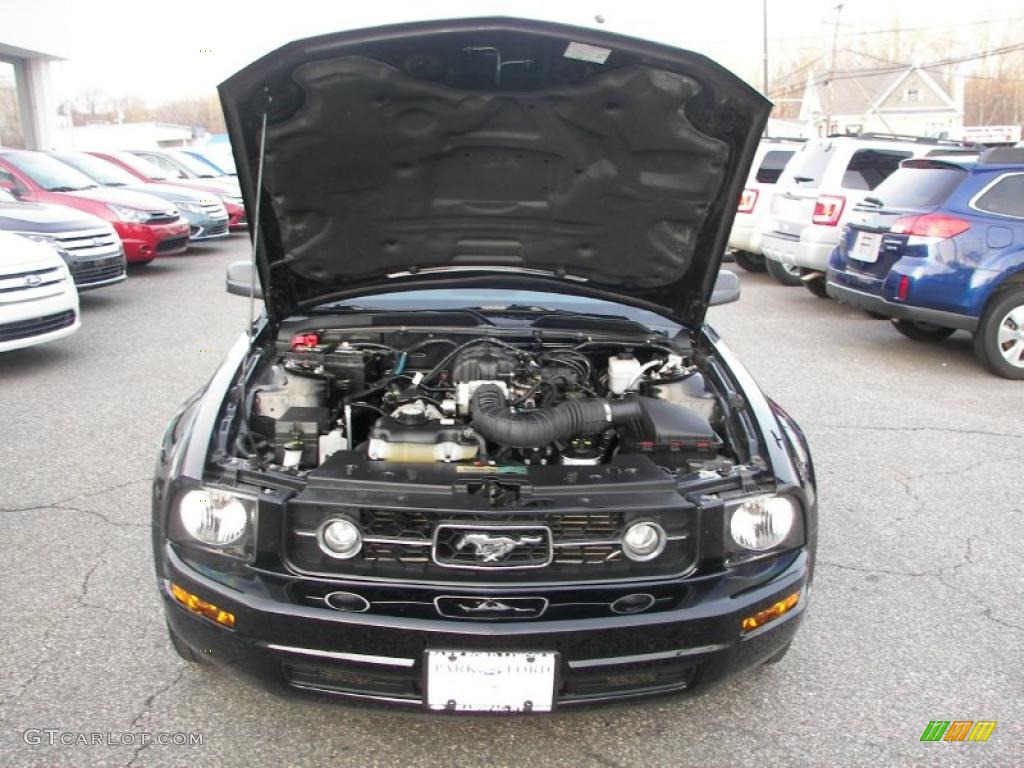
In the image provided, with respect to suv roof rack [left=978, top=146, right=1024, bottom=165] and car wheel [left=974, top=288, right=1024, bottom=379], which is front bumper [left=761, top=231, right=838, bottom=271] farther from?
car wheel [left=974, top=288, right=1024, bottom=379]

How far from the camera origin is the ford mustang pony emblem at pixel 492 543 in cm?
223

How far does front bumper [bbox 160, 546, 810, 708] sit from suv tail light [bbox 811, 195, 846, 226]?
7779 millimetres

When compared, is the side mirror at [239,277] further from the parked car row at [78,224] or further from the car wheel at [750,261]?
the car wheel at [750,261]

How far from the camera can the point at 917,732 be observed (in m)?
2.58

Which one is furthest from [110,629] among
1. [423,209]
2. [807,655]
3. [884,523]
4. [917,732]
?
[884,523]

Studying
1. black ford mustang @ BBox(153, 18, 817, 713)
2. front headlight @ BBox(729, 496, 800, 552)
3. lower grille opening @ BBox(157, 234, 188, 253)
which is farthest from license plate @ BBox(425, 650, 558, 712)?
lower grille opening @ BBox(157, 234, 188, 253)

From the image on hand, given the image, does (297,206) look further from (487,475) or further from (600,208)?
(487,475)

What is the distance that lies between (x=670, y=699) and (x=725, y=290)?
2099 millimetres

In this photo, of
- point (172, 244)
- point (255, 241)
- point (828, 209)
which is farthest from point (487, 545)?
point (172, 244)

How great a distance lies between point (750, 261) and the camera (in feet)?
41.5

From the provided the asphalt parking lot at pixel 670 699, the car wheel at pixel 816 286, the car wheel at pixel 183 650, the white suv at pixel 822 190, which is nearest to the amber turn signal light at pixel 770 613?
the asphalt parking lot at pixel 670 699

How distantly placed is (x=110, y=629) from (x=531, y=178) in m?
2.24

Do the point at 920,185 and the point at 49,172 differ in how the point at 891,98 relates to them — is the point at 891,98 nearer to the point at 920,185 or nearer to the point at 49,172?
the point at 920,185

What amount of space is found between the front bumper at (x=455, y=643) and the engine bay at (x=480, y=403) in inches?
17.4
